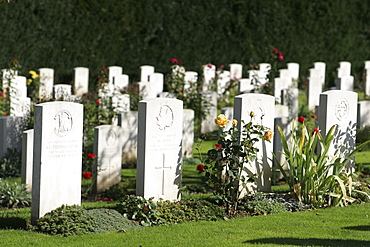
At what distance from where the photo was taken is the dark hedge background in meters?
18.0

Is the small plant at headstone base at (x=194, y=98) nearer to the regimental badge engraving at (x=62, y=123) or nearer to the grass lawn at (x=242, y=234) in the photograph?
the grass lawn at (x=242, y=234)

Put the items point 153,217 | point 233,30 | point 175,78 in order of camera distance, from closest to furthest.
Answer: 1. point 153,217
2. point 175,78
3. point 233,30

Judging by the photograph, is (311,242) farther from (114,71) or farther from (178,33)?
(178,33)

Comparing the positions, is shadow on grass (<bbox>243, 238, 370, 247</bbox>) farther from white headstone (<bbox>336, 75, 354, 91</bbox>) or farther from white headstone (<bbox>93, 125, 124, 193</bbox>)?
white headstone (<bbox>336, 75, 354, 91</bbox>)

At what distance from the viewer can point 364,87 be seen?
20.0m

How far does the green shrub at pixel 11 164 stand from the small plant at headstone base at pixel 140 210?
301 cm

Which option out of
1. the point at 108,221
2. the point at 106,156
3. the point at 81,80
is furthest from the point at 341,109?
the point at 81,80

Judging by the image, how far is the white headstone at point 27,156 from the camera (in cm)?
934

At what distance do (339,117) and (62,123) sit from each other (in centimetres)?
362

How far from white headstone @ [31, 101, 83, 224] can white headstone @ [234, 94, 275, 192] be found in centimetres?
194

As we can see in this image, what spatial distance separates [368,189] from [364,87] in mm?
11119

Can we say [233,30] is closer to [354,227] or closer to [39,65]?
[39,65]

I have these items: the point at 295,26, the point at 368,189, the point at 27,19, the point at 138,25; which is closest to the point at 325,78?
the point at 295,26

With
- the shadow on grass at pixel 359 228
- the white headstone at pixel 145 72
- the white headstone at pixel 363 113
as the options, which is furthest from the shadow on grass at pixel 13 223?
the white headstone at pixel 145 72
